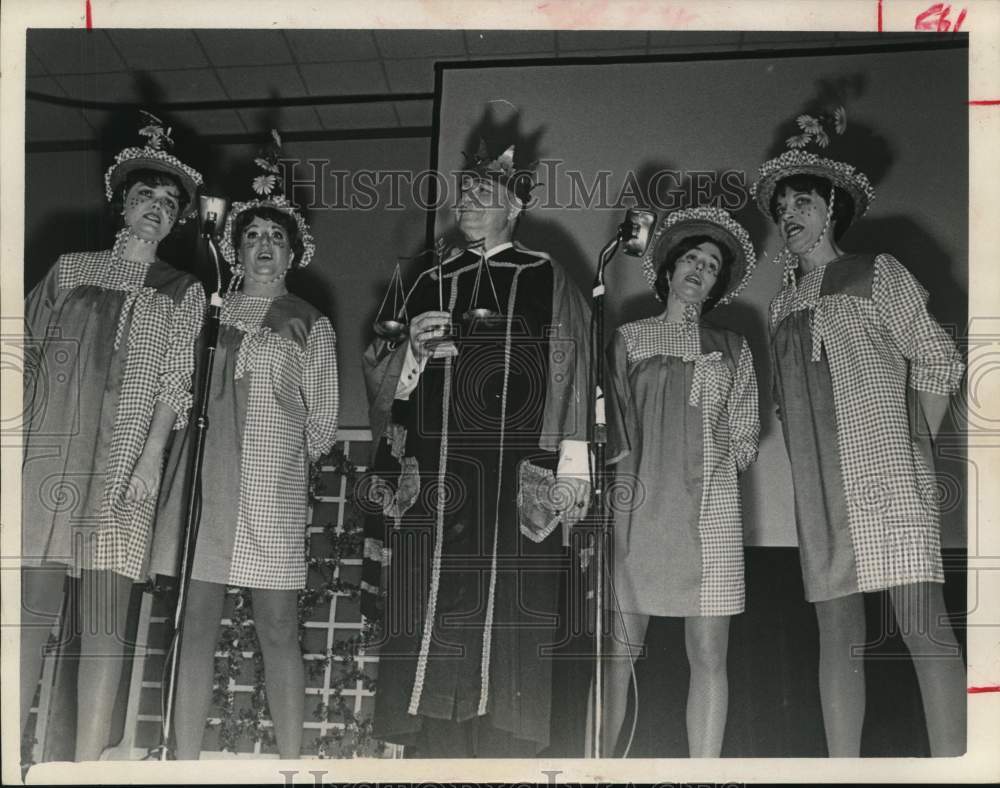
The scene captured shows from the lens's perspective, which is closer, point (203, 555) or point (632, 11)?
point (203, 555)

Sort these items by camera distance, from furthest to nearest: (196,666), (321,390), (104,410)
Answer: (321,390) < (104,410) < (196,666)

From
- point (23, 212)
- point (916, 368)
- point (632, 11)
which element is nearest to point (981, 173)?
point (916, 368)

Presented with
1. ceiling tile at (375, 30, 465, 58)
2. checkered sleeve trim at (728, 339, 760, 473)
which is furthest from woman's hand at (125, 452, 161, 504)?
checkered sleeve trim at (728, 339, 760, 473)

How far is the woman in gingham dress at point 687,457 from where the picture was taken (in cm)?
371

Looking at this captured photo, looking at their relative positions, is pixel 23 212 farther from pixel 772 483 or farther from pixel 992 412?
pixel 992 412

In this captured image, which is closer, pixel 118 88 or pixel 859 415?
pixel 859 415

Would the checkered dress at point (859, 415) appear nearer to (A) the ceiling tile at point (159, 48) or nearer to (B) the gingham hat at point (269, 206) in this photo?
(B) the gingham hat at point (269, 206)

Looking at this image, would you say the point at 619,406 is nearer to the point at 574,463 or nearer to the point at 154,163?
the point at 574,463

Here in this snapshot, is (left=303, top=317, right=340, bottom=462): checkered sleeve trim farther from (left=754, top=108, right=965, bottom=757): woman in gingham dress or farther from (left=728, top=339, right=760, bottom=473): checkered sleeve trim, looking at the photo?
(left=754, top=108, right=965, bottom=757): woman in gingham dress

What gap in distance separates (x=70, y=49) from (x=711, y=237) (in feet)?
7.59

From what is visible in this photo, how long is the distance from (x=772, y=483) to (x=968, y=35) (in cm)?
174

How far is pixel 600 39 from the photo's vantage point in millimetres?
4016

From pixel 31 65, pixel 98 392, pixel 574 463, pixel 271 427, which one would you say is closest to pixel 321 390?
pixel 271 427

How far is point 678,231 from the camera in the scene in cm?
396
